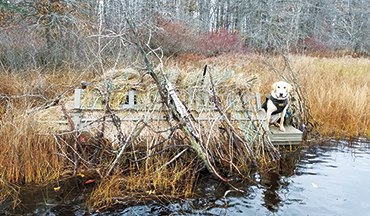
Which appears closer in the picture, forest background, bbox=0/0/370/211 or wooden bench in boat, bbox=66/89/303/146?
forest background, bbox=0/0/370/211

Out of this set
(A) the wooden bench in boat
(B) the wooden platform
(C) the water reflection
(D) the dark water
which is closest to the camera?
(D) the dark water

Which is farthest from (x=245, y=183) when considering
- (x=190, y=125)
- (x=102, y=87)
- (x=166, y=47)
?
(x=166, y=47)

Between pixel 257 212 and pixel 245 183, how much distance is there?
70 centimetres

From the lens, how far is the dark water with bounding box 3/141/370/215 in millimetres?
3436

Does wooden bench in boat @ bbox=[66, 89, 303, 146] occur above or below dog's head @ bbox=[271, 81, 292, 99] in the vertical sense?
below

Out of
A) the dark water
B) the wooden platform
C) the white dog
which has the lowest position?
the dark water

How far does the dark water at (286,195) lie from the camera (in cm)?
344

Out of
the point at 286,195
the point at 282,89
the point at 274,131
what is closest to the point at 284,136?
the point at 274,131

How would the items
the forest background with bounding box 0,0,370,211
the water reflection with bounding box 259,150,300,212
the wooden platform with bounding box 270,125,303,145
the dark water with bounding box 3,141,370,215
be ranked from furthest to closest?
the wooden platform with bounding box 270,125,303,145 → the forest background with bounding box 0,0,370,211 → the water reflection with bounding box 259,150,300,212 → the dark water with bounding box 3,141,370,215

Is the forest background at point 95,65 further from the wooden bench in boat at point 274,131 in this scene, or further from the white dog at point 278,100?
the white dog at point 278,100

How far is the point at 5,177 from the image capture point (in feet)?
12.5

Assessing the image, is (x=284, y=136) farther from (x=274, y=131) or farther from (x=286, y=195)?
(x=286, y=195)

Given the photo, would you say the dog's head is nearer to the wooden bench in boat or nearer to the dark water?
the wooden bench in boat

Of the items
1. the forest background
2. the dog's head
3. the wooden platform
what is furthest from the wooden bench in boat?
the dog's head
